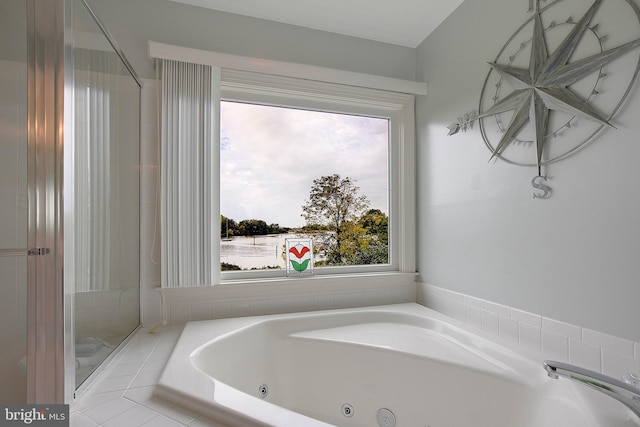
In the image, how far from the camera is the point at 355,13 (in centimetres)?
182

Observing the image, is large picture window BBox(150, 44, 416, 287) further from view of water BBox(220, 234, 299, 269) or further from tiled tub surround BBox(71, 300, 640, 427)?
tiled tub surround BBox(71, 300, 640, 427)

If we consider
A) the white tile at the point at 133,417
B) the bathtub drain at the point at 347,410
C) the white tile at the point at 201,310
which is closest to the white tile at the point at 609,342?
the bathtub drain at the point at 347,410

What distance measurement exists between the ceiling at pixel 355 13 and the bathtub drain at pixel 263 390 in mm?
1987

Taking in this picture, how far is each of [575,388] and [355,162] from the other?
5.12 ft

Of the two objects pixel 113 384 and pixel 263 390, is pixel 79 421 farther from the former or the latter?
pixel 263 390

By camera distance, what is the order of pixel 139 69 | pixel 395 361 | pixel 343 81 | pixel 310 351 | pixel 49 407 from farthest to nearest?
pixel 343 81 → pixel 139 69 → pixel 310 351 → pixel 395 361 → pixel 49 407

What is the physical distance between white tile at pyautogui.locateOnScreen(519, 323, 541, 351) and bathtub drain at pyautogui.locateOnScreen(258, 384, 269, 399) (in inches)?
45.9

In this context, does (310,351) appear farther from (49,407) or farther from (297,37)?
(297,37)

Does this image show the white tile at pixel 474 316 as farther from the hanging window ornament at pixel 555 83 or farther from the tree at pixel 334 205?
the tree at pixel 334 205

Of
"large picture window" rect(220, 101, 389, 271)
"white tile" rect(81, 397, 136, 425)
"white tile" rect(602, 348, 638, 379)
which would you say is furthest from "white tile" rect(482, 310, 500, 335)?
"white tile" rect(81, 397, 136, 425)

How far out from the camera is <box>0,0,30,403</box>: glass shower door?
90 centimetres

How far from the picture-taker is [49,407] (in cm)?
88

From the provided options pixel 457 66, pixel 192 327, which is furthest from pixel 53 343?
pixel 457 66

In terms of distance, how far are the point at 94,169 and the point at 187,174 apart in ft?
1.74
